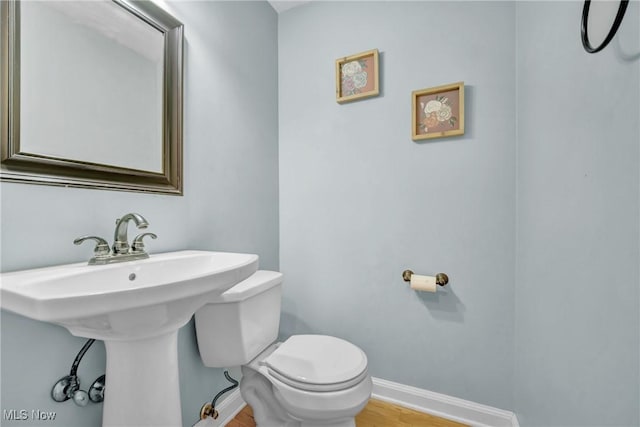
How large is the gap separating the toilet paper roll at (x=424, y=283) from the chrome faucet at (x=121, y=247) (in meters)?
1.14

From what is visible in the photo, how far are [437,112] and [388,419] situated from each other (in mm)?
1547

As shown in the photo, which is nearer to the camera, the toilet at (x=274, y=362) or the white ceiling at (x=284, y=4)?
the toilet at (x=274, y=362)

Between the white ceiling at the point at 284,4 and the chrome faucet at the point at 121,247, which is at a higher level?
the white ceiling at the point at 284,4

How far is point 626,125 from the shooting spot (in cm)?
52

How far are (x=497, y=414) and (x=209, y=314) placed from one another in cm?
139

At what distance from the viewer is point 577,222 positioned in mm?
705

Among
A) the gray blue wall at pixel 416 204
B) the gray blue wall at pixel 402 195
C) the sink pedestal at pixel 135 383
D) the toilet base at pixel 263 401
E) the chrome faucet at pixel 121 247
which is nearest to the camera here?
the gray blue wall at pixel 416 204

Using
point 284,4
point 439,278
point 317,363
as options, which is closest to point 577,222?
point 439,278

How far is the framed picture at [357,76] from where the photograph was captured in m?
1.49

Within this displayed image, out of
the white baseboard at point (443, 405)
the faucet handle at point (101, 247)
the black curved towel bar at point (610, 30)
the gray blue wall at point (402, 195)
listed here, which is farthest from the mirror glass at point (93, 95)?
the white baseboard at point (443, 405)

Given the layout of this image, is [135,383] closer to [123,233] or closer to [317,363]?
[123,233]

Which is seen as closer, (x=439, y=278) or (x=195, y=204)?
(x=195, y=204)

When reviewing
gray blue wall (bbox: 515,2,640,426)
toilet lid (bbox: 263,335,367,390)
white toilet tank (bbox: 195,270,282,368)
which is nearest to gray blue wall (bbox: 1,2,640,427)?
gray blue wall (bbox: 515,2,640,426)

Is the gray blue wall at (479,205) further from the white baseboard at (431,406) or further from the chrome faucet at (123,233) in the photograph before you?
the chrome faucet at (123,233)
